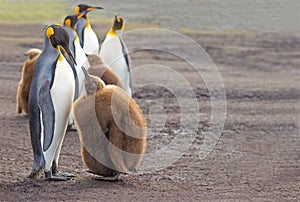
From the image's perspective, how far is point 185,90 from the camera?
11656 mm

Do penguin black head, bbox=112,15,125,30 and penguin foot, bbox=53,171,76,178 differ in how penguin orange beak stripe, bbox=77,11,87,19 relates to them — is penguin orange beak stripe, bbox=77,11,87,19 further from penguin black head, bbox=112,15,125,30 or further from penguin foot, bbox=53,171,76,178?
penguin foot, bbox=53,171,76,178

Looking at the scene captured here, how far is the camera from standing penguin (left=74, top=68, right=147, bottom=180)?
18.7 feet

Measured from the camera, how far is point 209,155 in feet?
23.9

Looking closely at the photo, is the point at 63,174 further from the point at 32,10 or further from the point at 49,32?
the point at 32,10

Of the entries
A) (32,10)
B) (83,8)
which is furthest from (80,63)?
(32,10)

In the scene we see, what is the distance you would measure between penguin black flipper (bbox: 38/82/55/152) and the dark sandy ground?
319 mm

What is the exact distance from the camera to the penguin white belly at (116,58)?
9.16 metres

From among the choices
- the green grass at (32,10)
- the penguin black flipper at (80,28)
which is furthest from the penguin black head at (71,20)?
the penguin black flipper at (80,28)

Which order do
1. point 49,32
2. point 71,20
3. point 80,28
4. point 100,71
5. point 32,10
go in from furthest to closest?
point 32,10, point 80,28, point 71,20, point 100,71, point 49,32

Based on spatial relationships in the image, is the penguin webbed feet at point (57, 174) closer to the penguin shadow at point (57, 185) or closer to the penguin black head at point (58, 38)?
the penguin shadow at point (57, 185)

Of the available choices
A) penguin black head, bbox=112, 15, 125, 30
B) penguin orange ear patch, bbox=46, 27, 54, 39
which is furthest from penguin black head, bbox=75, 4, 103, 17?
penguin orange ear patch, bbox=46, 27, 54, 39

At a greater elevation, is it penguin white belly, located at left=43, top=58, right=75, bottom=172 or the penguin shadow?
penguin white belly, located at left=43, top=58, right=75, bottom=172

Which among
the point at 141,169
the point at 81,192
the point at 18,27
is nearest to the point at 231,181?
the point at 141,169

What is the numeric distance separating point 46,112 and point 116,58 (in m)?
3.60
